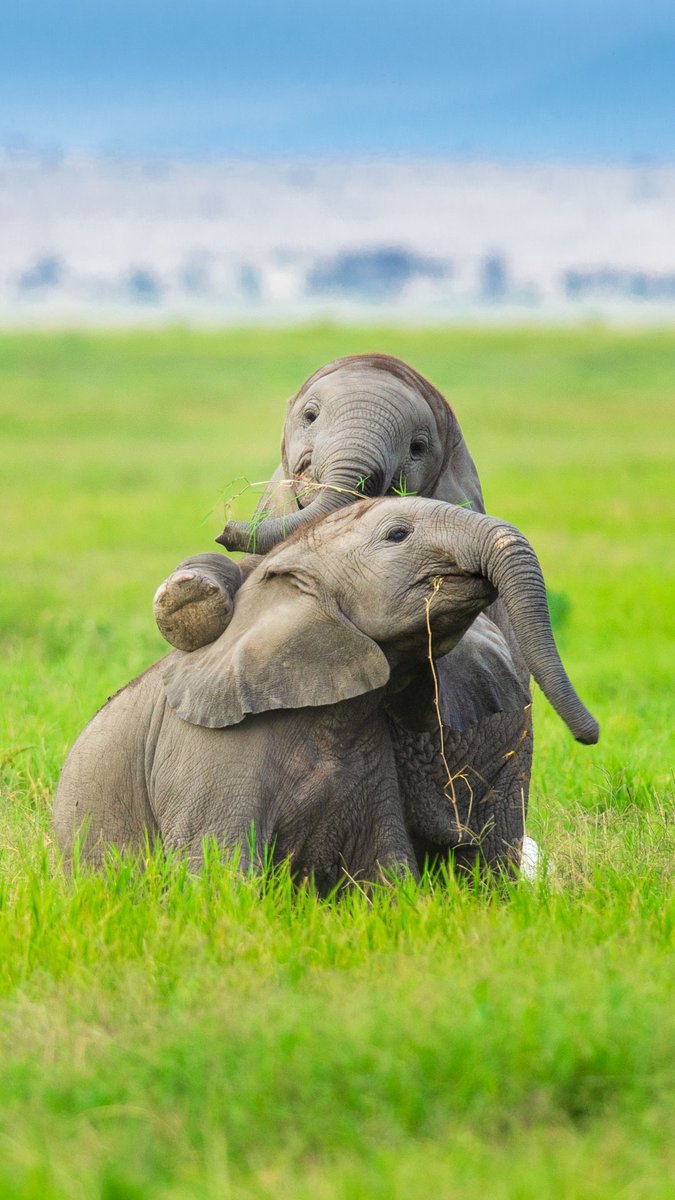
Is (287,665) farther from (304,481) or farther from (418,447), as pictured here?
(418,447)

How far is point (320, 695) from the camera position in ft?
16.6

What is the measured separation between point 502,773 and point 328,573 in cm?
125

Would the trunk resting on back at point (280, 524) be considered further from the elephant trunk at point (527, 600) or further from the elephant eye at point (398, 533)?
the elephant trunk at point (527, 600)

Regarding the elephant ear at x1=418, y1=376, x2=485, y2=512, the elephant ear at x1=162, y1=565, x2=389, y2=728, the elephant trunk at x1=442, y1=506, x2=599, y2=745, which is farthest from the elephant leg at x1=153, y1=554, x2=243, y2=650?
the elephant ear at x1=418, y1=376, x2=485, y2=512

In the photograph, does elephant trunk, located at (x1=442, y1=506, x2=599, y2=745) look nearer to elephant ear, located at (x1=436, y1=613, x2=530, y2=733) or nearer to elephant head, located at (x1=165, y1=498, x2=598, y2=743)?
elephant head, located at (x1=165, y1=498, x2=598, y2=743)

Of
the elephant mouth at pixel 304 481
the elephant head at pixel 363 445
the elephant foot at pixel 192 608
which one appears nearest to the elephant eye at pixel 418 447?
the elephant head at pixel 363 445

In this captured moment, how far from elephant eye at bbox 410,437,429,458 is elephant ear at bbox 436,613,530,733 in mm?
652

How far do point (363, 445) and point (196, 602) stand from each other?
2.87ft

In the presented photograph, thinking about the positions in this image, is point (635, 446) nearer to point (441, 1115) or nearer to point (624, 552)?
point (624, 552)

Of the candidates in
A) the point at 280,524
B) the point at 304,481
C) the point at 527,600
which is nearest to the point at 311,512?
the point at 280,524

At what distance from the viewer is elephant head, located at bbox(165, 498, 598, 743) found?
4.78m

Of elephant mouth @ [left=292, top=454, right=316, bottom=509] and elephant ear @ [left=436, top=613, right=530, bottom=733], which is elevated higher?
elephant mouth @ [left=292, top=454, right=316, bottom=509]

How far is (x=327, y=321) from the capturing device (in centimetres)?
6762

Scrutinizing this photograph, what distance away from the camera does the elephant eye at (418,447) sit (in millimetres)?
6121
